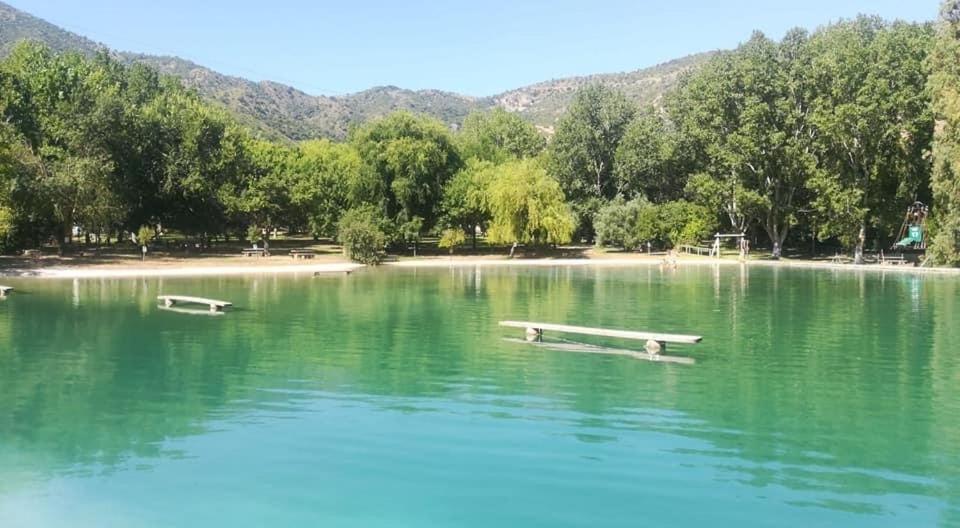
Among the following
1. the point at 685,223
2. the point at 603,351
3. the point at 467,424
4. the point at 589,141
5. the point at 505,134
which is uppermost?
the point at 505,134

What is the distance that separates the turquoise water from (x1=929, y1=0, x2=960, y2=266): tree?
79.8ft

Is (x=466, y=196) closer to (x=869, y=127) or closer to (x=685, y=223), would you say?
(x=685, y=223)

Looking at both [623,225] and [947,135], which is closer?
[947,135]

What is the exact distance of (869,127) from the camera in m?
57.3

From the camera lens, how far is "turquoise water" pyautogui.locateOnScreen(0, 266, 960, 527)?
31.7 feet

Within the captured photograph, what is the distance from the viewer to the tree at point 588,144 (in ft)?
261

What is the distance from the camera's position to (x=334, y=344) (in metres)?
22.3

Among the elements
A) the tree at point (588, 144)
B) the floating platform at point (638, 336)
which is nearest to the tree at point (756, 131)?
the tree at point (588, 144)

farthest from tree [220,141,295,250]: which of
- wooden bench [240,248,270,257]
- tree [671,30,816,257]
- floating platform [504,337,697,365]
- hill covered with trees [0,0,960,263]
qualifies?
floating platform [504,337,697,365]

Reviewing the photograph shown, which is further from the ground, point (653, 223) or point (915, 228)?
point (653, 223)

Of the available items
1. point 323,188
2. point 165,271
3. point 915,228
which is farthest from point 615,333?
point 323,188

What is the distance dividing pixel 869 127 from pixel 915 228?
26.9 ft

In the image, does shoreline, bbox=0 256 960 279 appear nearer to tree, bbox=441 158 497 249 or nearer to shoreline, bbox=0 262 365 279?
shoreline, bbox=0 262 365 279

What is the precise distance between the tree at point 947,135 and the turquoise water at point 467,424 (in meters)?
24.3
